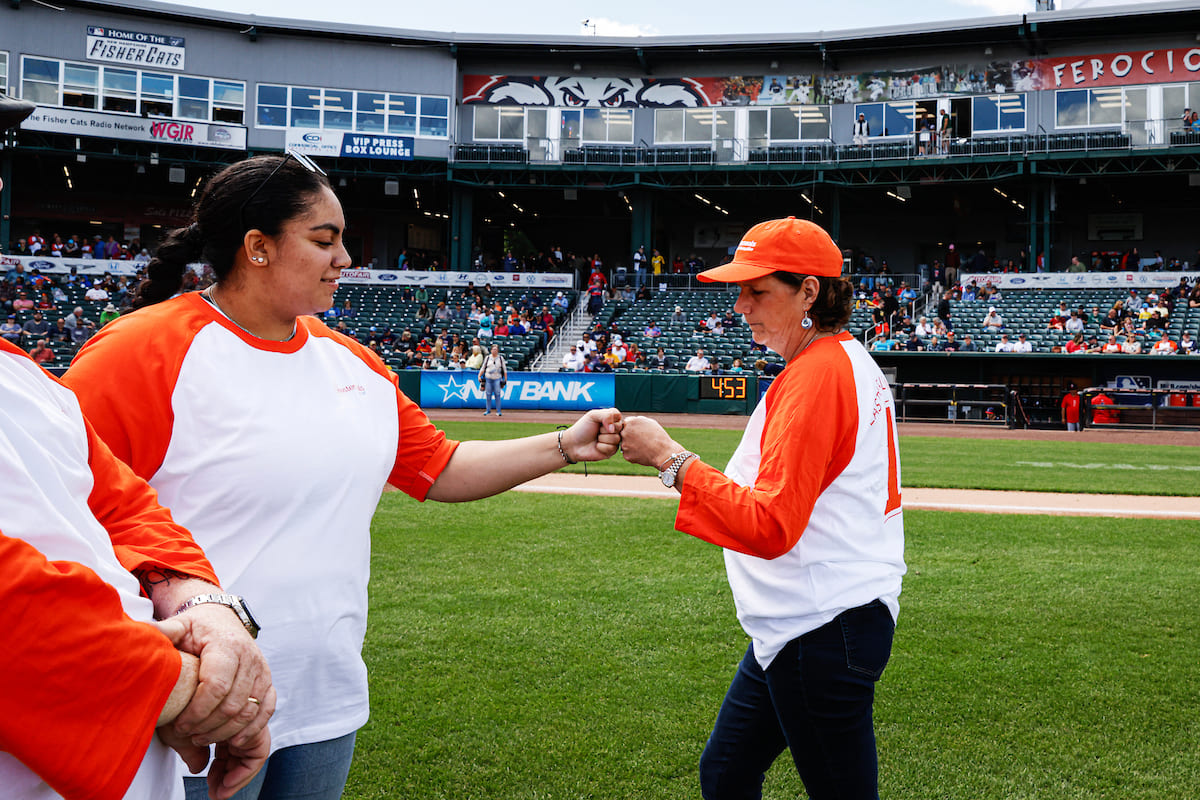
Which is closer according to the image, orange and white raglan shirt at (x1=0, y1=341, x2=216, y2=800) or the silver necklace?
orange and white raglan shirt at (x1=0, y1=341, x2=216, y2=800)

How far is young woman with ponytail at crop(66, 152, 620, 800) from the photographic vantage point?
201 cm

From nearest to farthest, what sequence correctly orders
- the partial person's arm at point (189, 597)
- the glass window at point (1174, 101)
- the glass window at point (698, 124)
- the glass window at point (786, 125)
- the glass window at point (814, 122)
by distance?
the partial person's arm at point (189, 597) < the glass window at point (1174, 101) < the glass window at point (814, 122) < the glass window at point (786, 125) < the glass window at point (698, 124)

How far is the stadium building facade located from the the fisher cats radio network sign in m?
0.08

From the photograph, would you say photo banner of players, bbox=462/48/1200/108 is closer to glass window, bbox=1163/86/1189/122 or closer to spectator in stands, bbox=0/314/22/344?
glass window, bbox=1163/86/1189/122

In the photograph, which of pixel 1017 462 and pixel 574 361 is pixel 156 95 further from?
pixel 1017 462

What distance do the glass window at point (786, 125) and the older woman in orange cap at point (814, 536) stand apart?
3934cm

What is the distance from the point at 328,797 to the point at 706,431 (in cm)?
1956

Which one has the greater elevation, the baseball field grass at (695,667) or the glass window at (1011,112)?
the glass window at (1011,112)

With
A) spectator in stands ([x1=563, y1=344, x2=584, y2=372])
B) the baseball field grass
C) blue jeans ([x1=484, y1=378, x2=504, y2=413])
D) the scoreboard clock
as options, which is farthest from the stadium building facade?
the baseball field grass

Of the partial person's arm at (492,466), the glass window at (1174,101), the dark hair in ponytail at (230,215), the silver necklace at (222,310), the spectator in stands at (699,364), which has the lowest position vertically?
the partial person's arm at (492,466)

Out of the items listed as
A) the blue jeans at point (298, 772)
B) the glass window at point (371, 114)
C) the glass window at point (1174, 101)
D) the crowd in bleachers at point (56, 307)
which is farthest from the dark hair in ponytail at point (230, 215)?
the glass window at point (1174, 101)

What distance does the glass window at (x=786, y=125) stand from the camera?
39.8 m

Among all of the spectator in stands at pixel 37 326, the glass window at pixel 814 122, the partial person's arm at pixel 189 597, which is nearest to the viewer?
the partial person's arm at pixel 189 597

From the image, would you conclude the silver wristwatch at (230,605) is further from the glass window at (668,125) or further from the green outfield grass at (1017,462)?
the glass window at (668,125)
